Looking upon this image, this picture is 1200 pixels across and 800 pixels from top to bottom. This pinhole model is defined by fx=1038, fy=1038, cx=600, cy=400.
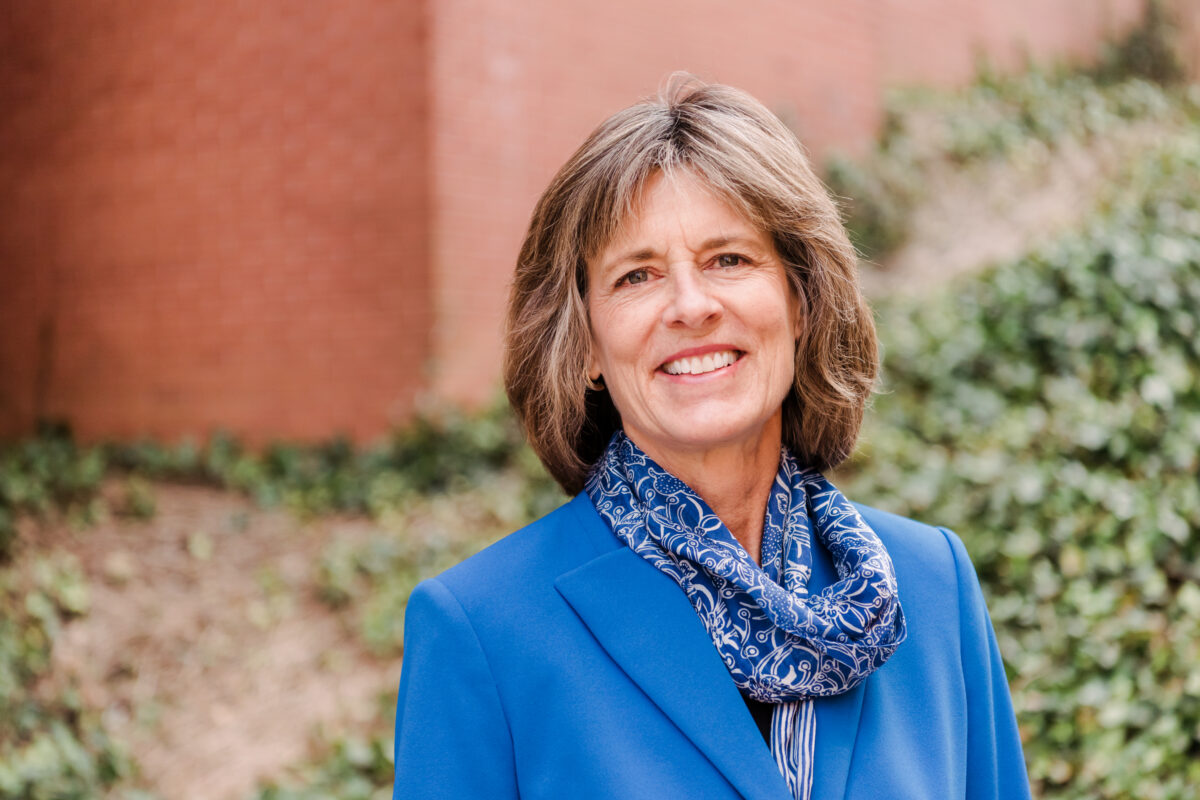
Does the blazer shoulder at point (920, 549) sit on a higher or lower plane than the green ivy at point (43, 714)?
higher

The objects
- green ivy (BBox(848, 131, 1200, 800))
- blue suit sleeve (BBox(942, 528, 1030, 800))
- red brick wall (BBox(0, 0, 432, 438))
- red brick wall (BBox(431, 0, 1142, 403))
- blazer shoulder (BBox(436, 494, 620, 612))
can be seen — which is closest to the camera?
blazer shoulder (BBox(436, 494, 620, 612))

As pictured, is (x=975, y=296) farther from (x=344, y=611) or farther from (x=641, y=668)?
(x=641, y=668)

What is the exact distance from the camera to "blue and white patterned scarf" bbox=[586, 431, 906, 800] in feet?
Answer: 5.35

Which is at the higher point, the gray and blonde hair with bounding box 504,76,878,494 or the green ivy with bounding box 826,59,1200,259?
the green ivy with bounding box 826,59,1200,259

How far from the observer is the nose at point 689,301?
1717 millimetres

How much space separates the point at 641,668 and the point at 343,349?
17.1 feet

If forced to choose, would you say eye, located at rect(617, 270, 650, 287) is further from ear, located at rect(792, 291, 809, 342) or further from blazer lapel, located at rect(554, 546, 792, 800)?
blazer lapel, located at rect(554, 546, 792, 800)

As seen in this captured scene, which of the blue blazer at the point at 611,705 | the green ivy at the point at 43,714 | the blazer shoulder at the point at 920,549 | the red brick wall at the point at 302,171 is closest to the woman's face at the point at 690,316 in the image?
the blue blazer at the point at 611,705

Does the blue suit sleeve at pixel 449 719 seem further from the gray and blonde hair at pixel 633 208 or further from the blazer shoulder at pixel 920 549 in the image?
the blazer shoulder at pixel 920 549

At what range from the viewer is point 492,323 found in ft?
21.2

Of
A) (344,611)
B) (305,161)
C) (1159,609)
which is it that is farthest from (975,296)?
(305,161)

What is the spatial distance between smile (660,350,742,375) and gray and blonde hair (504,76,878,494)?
0.63 feet

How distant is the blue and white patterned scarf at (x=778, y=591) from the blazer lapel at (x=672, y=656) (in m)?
0.04

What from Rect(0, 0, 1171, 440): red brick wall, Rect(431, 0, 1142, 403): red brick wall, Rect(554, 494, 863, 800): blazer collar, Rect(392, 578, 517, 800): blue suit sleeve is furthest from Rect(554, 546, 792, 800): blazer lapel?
Rect(0, 0, 1171, 440): red brick wall
